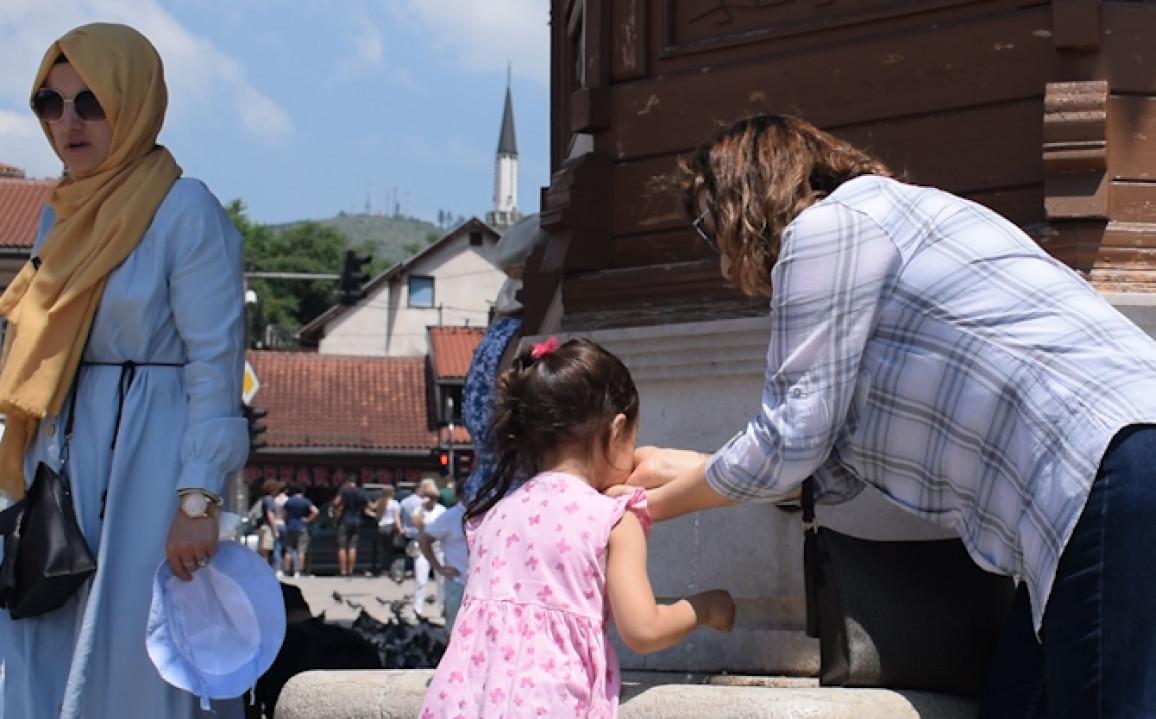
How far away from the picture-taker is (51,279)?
14.9ft

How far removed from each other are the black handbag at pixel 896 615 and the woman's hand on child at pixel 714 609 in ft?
0.61

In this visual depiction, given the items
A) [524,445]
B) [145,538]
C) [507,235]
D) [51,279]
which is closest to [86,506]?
[145,538]

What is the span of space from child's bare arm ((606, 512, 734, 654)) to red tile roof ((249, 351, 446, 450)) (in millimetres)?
55347

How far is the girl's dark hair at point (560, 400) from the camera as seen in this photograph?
350 centimetres

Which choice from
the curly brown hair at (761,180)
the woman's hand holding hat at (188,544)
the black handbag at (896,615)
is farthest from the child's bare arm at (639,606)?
the woman's hand holding hat at (188,544)

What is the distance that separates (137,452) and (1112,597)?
2.63m

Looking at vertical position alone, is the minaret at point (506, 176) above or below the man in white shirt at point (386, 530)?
above

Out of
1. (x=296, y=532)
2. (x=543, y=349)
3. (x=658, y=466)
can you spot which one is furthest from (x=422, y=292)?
(x=543, y=349)

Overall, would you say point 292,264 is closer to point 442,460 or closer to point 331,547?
point 442,460

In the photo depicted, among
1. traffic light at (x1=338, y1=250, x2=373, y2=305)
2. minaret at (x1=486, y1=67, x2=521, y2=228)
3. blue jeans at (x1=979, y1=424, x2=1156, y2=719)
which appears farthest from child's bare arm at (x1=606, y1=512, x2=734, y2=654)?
minaret at (x1=486, y1=67, x2=521, y2=228)

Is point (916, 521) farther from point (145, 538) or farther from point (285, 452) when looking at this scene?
point (285, 452)

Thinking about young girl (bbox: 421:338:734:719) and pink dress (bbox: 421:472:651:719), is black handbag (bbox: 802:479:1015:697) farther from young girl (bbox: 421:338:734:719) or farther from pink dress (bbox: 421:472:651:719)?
pink dress (bbox: 421:472:651:719)

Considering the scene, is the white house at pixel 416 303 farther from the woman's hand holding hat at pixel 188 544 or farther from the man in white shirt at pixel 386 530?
the woman's hand holding hat at pixel 188 544

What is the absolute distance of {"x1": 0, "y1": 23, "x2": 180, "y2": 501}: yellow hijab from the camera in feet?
14.6
